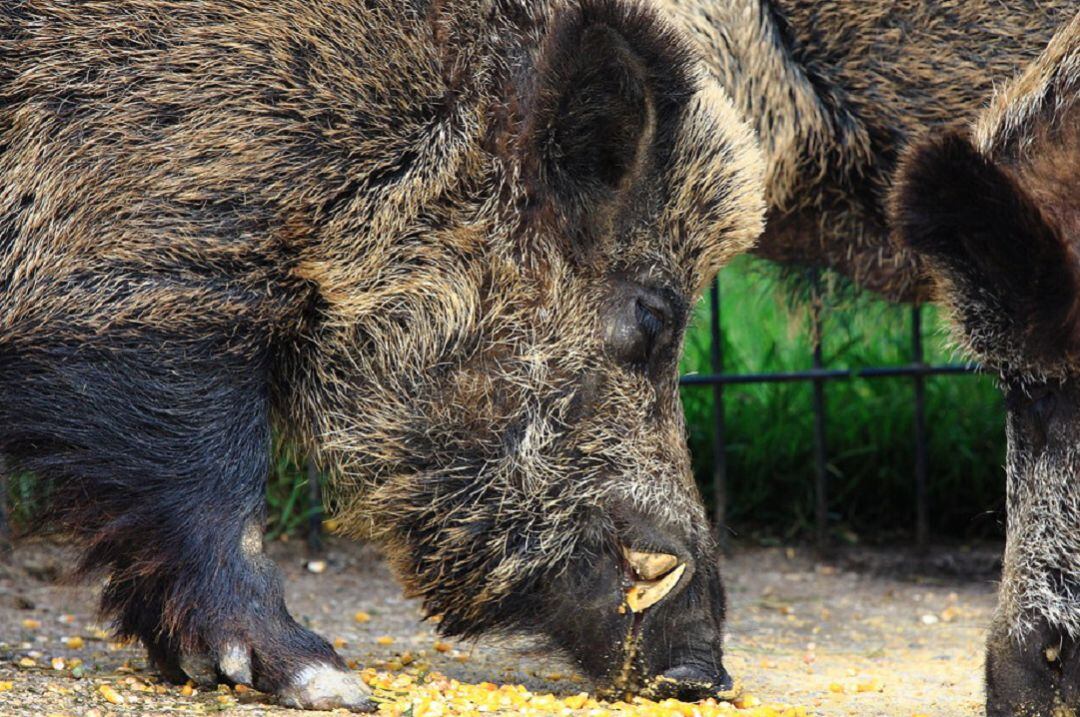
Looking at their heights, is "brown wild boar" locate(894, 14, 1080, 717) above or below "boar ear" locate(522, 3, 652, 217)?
below

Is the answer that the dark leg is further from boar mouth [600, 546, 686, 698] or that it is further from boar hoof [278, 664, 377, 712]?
boar mouth [600, 546, 686, 698]

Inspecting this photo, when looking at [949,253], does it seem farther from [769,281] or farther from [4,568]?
[4,568]

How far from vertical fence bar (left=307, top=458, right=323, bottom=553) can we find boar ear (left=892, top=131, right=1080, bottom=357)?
129 inches

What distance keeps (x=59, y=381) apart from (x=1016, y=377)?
251 centimetres

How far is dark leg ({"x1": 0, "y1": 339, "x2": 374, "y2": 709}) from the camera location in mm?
3883

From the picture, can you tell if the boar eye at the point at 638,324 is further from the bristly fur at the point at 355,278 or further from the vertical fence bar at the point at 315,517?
the vertical fence bar at the point at 315,517

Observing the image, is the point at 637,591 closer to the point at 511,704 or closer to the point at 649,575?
the point at 649,575

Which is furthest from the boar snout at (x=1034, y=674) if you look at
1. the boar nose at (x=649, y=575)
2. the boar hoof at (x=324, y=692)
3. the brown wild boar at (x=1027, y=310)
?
the boar hoof at (x=324, y=692)

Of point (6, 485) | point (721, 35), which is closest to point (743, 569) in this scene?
point (721, 35)

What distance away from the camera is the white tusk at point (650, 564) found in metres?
4.12

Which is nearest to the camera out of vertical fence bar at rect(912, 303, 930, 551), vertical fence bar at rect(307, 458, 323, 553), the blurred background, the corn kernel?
the corn kernel

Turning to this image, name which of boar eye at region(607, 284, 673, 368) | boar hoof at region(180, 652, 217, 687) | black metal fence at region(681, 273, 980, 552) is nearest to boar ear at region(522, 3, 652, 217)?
boar eye at region(607, 284, 673, 368)

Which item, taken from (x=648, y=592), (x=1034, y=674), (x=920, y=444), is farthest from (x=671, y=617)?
(x=920, y=444)

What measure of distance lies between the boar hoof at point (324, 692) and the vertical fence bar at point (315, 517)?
106 inches
